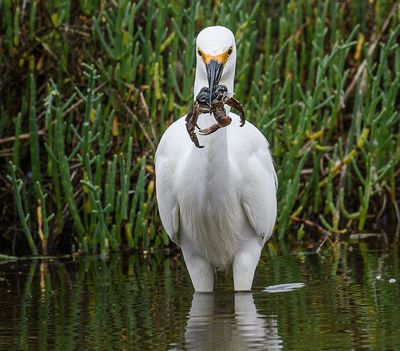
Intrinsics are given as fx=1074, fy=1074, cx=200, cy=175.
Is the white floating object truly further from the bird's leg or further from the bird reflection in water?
the bird's leg

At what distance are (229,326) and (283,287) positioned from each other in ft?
3.52

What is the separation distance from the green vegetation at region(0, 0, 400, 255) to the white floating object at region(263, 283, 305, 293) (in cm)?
163

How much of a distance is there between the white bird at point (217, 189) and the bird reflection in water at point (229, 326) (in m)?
0.23

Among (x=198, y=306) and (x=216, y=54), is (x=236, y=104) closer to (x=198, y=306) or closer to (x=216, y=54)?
(x=216, y=54)

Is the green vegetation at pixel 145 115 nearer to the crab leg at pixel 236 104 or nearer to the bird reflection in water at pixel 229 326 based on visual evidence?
the bird reflection in water at pixel 229 326

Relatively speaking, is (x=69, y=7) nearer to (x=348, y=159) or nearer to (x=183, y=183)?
(x=348, y=159)

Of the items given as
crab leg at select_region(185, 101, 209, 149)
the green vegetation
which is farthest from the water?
crab leg at select_region(185, 101, 209, 149)

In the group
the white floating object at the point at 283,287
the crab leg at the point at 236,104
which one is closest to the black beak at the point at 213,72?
the crab leg at the point at 236,104

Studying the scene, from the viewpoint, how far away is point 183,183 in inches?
212

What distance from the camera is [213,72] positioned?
4.94 metres

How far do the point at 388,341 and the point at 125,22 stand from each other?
4025 millimetres

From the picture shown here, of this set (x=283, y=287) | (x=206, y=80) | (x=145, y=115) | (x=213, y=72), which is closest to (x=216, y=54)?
(x=213, y=72)

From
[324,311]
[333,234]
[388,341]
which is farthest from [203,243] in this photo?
[333,234]

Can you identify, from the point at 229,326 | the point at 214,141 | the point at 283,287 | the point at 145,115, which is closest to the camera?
the point at 229,326
